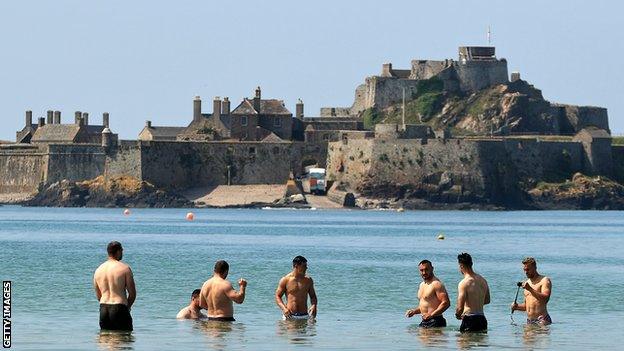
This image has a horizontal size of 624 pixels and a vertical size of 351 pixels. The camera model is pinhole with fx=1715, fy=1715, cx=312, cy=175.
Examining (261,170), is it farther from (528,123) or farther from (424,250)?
(424,250)

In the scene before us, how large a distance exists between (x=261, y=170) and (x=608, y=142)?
29.8 metres

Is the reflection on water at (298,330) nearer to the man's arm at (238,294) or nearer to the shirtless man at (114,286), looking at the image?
the man's arm at (238,294)

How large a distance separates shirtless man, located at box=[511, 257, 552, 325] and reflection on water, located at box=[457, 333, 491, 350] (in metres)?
0.90

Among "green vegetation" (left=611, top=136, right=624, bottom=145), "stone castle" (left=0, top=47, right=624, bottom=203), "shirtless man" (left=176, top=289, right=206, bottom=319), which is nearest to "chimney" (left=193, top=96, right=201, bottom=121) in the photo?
"stone castle" (left=0, top=47, right=624, bottom=203)

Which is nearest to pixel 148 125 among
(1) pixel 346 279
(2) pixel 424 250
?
(2) pixel 424 250

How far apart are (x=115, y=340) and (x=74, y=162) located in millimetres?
110868

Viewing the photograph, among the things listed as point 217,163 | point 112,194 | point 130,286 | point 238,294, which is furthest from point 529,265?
point 217,163

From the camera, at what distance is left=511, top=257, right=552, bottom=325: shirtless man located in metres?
30.8

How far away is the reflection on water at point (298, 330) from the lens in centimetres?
3084

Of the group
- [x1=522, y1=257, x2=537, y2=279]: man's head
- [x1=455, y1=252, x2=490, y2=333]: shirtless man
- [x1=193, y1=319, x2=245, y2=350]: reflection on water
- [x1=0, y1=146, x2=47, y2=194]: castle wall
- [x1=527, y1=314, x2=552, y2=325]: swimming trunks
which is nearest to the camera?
[x1=455, y1=252, x2=490, y2=333]: shirtless man

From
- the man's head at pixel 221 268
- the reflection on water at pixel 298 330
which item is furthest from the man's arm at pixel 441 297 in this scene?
the man's head at pixel 221 268

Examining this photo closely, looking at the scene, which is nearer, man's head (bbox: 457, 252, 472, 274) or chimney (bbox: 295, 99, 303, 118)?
man's head (bbox: 457, 252, 472, 274)

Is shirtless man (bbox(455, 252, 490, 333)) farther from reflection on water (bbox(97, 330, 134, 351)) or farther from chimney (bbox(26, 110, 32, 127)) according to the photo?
chimney (bbox(26, 110, 32, 127))

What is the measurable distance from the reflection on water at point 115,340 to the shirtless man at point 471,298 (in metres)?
5.76
